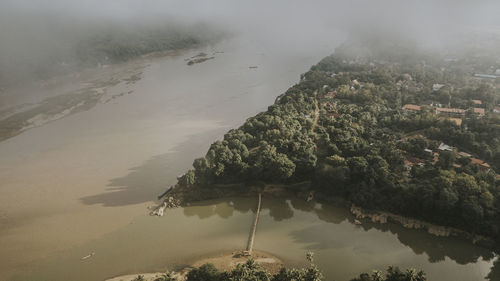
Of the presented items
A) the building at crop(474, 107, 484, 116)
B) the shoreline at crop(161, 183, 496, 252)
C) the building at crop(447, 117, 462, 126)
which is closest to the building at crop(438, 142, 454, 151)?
the building at crop(447, 117, 462, 126)

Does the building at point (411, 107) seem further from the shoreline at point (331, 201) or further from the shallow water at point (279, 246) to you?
the shallow water at point (279, 246)

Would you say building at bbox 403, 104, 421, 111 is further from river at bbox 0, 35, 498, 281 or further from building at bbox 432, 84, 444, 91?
river at bbox 0, 35, 498, 281

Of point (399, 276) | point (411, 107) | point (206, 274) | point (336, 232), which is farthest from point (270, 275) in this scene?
point (411, 107)

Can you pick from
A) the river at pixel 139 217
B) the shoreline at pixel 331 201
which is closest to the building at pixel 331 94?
the river at pixel 139 217

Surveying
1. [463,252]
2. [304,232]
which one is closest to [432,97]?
[463,252]

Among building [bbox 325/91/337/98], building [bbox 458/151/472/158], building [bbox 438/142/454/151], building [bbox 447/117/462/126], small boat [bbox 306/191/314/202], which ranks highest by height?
building [bbox 325/91/337/98]
